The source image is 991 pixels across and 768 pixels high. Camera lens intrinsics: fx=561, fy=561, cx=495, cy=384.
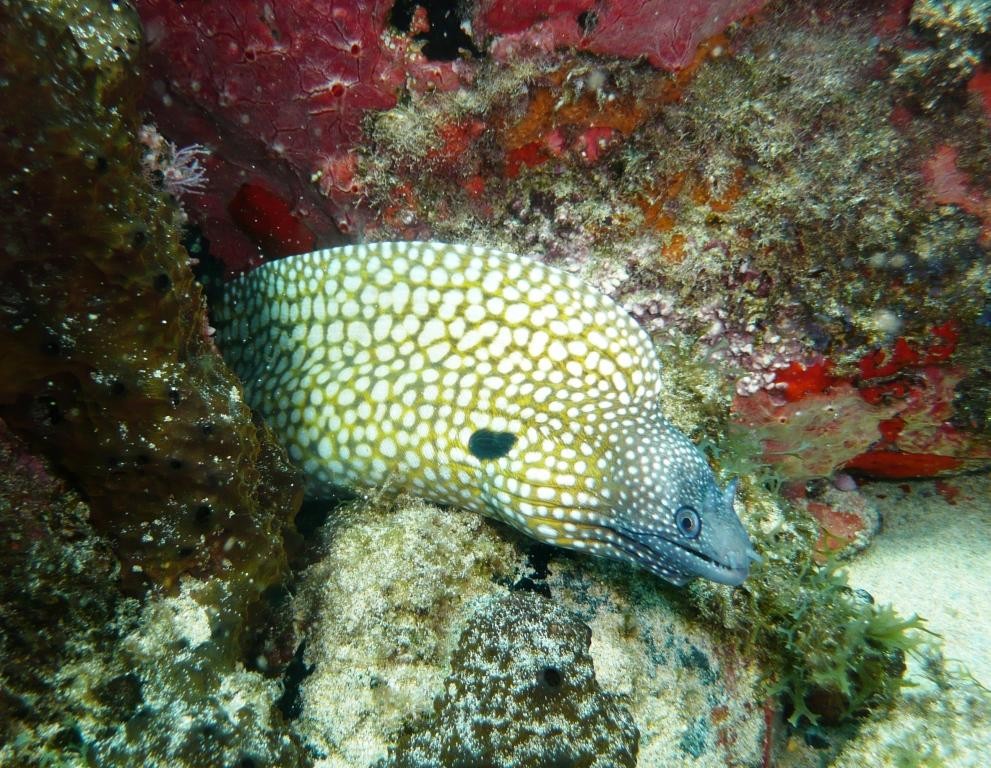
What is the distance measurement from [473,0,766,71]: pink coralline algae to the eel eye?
2360mm

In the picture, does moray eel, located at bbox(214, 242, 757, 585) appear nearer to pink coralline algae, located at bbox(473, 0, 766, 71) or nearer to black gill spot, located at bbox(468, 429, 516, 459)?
black gill spot, located at bbox(468, 429, 516, 459)

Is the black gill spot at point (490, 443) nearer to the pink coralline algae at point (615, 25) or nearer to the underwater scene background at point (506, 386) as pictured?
the underwater scene background at point (506, 386)

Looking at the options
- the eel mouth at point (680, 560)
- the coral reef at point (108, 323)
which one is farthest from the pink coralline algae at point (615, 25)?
the eel mouth at point (680, 560)

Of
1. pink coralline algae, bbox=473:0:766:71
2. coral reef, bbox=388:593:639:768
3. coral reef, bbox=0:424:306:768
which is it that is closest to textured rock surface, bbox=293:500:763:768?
coral reef, bbox=388:593:639:768

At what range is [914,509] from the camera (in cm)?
453

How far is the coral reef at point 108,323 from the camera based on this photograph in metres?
1.70

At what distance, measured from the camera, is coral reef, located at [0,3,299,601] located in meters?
1.70

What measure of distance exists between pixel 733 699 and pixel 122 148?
383 cm

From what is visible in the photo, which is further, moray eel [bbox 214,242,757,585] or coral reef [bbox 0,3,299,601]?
moray eel [bbox 214,242,757,585]

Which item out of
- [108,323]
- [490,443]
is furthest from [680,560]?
[108,323]

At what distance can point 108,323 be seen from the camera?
75.3 inches

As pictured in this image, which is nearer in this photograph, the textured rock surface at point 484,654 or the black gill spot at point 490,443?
the textured rock surface at point 484,654

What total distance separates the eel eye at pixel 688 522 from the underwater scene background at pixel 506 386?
0.05 metres

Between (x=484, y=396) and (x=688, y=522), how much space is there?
Answer: 4.01ft
